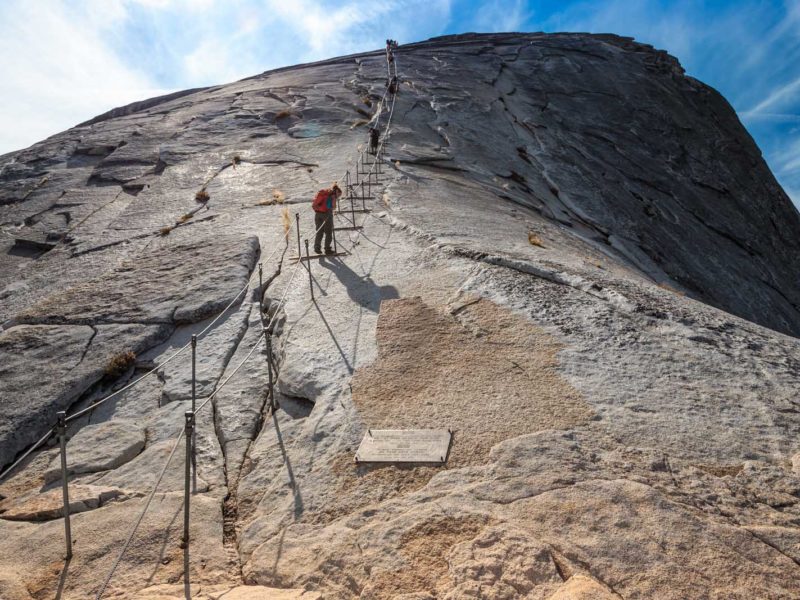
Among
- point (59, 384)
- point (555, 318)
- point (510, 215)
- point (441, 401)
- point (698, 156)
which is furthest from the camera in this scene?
point (698, 156)

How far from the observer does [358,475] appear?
5.29 meters

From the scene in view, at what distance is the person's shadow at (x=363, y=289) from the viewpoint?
27.8 feet

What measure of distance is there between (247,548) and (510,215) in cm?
1070

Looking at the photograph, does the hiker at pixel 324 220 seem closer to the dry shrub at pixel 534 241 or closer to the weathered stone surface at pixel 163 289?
the weathered stone surface at pixel 163 289

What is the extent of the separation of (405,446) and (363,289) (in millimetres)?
3869

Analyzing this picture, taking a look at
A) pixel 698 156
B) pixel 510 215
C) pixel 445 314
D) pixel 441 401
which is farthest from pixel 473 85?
pixel 441 401

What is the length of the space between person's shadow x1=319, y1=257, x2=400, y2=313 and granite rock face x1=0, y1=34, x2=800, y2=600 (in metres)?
0.06

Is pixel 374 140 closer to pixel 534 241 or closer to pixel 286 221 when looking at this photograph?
pixel 286 221

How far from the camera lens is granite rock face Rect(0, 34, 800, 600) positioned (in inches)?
169

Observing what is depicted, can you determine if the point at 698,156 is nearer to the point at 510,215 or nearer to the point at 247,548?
the point at 510,215

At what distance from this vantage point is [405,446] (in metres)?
5.41

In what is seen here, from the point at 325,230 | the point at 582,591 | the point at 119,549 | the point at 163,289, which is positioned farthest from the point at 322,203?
the point at 582,591

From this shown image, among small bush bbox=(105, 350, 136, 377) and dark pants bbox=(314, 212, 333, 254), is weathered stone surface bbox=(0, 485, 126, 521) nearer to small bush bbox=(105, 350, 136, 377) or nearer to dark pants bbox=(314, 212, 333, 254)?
Result: small bush bbox=(105, 350, 136, 377)

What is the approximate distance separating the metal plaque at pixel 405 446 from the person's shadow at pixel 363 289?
2.75 metres
